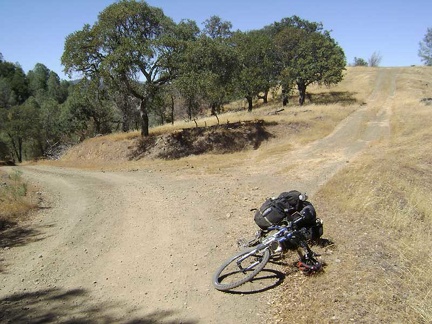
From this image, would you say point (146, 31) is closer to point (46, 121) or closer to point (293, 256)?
point (293, 256)

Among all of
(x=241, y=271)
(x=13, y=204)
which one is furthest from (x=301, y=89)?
(x=241, y=271)

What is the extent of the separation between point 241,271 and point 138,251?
286cm

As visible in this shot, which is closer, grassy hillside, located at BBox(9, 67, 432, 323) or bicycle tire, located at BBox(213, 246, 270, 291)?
grassy hillside, located at BBox(9, 67, 432, 323)

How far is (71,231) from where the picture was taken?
380 inches

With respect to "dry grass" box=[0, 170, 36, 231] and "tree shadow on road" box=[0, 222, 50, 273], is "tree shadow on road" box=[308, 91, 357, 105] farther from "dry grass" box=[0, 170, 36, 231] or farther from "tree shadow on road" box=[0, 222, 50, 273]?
"tree shadow on road" box=[0, 222, 50, 273]

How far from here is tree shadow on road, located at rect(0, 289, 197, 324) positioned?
5.51 metres

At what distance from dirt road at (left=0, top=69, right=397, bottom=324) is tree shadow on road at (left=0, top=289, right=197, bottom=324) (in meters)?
0.02

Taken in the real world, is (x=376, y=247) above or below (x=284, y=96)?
below

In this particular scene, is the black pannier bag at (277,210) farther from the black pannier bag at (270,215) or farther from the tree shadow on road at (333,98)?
the tree shadow on road at (333,98)

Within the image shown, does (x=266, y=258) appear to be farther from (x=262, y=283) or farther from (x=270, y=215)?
(x=270, y=215)

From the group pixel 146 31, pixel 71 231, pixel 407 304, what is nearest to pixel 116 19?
pixel 146 31

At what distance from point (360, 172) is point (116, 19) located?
21393mm

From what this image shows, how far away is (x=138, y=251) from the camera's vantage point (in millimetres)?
8062

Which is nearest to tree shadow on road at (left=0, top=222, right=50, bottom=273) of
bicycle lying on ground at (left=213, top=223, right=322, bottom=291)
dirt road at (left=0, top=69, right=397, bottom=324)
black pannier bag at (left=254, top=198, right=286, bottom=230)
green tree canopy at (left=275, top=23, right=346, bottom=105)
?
dirt road at (left=0, top=69, right=397, bottom=324)
